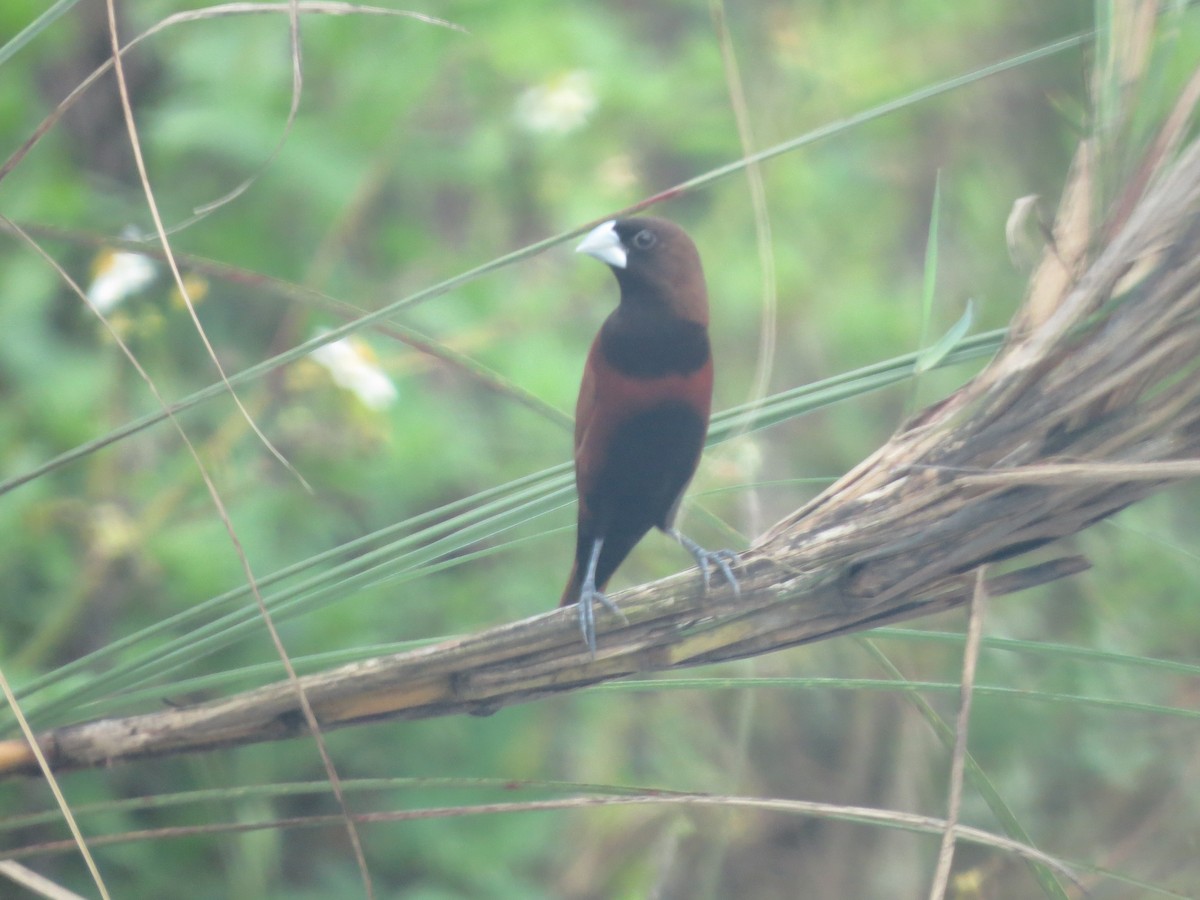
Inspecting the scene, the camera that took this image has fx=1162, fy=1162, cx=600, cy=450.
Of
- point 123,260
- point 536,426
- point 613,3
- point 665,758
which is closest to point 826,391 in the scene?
point 123,260

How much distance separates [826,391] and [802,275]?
2.04 meters

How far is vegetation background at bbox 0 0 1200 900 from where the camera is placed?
169 cm

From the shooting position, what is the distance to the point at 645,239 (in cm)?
113

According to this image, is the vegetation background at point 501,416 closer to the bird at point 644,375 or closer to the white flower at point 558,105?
the white flower at point 558,105

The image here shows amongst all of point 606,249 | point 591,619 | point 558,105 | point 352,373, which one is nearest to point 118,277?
point 352,373

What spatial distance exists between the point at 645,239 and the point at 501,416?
1.38 meters

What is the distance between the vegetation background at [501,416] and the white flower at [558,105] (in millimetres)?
12

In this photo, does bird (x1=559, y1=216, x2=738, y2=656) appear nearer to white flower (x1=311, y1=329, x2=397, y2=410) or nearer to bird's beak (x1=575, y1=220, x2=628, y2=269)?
bird's beak (x1=575, y1=220, x2=628, y2=269)

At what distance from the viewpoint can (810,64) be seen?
2.79 m

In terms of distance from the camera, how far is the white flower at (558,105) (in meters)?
2.23

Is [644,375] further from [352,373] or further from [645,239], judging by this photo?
[352,373]

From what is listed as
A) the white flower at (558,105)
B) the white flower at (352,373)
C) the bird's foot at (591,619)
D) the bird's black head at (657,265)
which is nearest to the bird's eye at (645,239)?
the bird's black head at (657,265)

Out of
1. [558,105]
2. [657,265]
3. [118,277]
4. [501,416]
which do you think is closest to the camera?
[657,265]

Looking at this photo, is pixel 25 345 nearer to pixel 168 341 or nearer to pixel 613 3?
pixel 168 341
